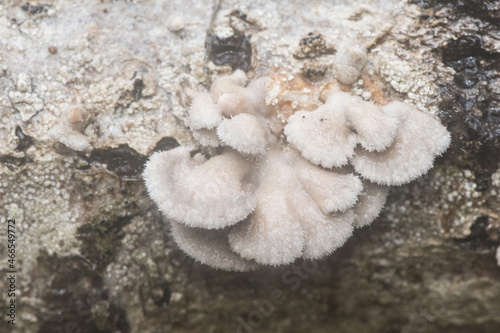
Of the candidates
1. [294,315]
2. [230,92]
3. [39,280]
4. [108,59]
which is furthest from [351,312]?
[108,59]

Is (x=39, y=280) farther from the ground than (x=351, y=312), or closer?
farther from the ground

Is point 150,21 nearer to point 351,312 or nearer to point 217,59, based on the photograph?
point 217,59

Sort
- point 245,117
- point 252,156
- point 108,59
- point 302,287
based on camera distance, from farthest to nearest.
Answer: point 302,287 < point 108,59 < point 252,156 < point 245,117

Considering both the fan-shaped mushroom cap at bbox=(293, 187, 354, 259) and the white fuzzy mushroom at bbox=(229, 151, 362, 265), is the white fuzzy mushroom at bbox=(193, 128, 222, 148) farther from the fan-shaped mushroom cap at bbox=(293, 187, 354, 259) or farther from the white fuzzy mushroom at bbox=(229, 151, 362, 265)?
the fan-shaped mushroom cap at bbox=(293, 187, 354, 259)

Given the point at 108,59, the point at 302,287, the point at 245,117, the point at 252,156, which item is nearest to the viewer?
the point at 245,117

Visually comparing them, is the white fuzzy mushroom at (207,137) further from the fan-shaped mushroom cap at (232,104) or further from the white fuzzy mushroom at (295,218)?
the white fuzzy mushroom at (295,218)

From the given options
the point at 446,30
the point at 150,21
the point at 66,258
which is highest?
the point at 446,30

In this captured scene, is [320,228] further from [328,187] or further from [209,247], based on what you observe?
[209,247]

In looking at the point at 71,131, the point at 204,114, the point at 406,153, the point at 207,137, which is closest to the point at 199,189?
the point at 207,137
